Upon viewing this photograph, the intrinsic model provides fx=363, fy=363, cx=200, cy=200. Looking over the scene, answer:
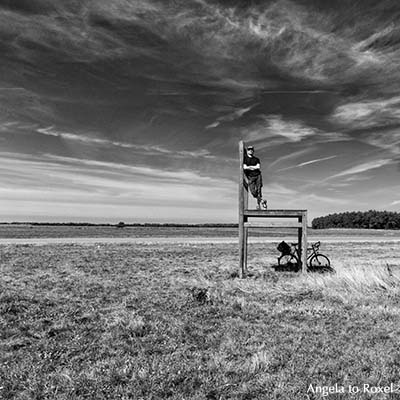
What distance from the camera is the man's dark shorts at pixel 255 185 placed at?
1311 cm

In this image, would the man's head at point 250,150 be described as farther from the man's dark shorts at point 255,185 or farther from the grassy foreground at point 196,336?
the grassy foreground at point 196,336

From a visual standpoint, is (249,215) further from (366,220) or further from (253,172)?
(366,220)

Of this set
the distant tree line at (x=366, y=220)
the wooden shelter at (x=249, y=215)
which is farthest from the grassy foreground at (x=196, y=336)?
the distant tree line at (x=366, y=220)

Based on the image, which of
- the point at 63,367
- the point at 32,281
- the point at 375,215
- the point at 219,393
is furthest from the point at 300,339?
the point at 375,215

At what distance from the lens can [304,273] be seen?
13125 mm

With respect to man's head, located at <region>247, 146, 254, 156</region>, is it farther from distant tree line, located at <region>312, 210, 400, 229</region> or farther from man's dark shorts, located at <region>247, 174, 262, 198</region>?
distant tree line, located at <region>312, 210, 400, 229</region>

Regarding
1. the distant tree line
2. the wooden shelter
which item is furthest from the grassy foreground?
the distant tree line

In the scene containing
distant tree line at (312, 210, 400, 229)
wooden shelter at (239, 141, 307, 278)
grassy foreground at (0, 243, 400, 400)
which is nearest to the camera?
grassy foreground at (0, 243, 400, 400)

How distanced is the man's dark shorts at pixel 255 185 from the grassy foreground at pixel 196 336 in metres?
3.12

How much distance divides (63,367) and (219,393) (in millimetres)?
2209

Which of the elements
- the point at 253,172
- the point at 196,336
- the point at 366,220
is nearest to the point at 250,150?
the point at 253,172

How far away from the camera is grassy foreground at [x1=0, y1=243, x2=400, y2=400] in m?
4.52

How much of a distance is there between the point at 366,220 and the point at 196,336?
346 ft

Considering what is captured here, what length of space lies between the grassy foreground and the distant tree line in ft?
315
